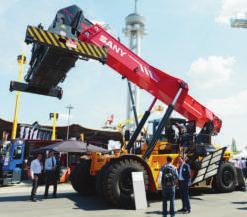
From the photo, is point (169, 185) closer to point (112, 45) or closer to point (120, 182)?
point (120, 182)

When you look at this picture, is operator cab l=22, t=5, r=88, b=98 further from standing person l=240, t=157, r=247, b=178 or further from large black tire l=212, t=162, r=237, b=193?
standing person l=240, t=157, r=247, b=178

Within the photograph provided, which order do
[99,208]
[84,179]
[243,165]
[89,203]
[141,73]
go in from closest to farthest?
[99,208] → [89,203] → [141,73] → [84,179] → [243,165]

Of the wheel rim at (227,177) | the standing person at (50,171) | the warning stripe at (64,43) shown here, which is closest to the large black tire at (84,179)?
the standing person at (50,171)

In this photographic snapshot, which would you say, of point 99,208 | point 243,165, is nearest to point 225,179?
point 99,208

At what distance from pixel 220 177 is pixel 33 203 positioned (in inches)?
276

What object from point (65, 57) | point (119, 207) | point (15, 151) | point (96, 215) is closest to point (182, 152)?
point (119, 207)

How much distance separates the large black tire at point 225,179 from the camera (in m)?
12.3

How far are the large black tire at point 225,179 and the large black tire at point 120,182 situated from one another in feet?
13.6

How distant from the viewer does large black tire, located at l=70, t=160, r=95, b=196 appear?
39.0 ft

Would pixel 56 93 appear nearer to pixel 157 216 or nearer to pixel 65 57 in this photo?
pixel 65 57

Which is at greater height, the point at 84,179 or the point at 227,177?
the point at 227,177

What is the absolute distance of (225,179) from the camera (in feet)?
41.3

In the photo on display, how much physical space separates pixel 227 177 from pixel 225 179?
14 cm

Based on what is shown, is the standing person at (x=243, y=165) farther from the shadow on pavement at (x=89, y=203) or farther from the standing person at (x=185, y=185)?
the standing person at (x=185, y=185)
